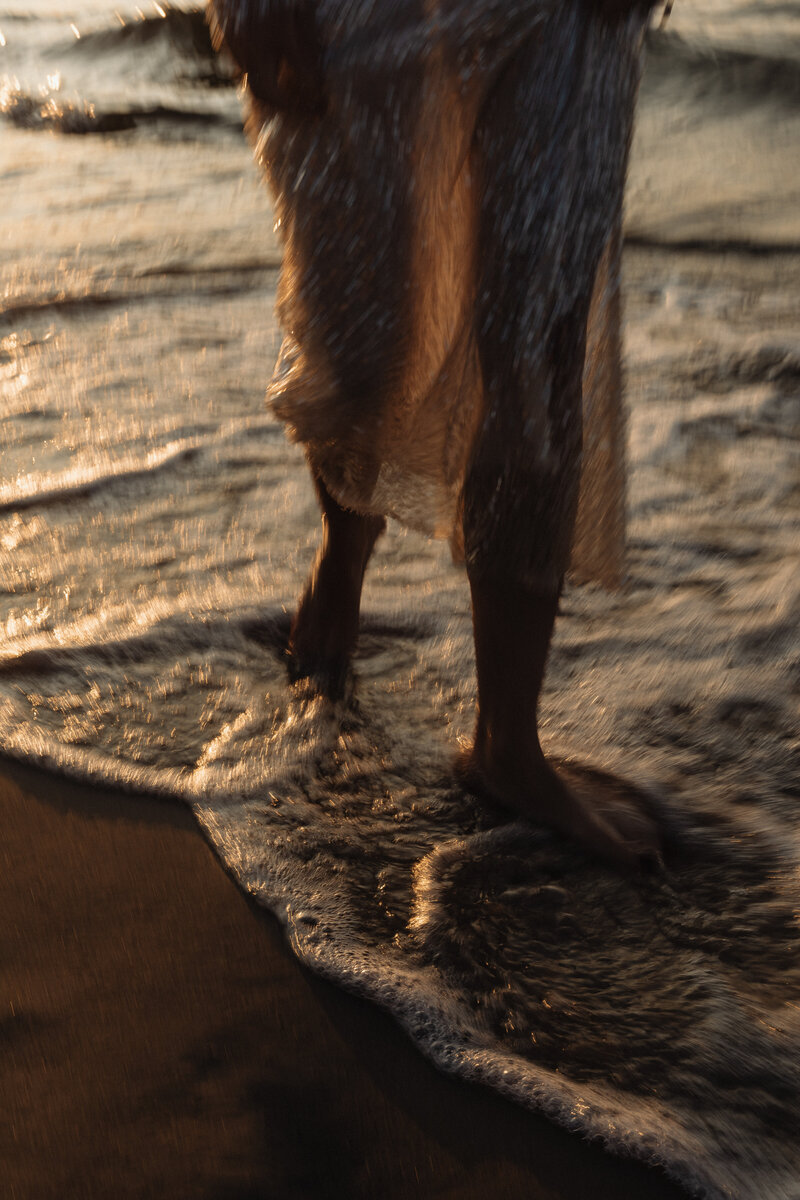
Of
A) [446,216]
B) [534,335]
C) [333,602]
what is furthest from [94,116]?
[534,335]

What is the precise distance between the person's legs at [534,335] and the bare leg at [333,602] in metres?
0.36

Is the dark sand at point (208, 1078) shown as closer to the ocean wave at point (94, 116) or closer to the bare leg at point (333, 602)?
the bare leg at point (333, 602)

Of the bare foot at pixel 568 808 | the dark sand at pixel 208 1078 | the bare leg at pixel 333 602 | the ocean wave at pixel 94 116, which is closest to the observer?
the dark sand at pixel 208 1078

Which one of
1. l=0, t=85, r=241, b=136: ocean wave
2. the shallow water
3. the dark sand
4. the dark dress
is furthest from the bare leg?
l=0, t=85, r=241, b=136: ocean wave

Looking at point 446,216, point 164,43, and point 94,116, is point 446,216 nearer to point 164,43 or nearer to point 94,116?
point 94,116

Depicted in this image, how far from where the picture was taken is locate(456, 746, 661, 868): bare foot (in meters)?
1.48

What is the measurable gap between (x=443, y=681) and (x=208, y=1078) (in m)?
0.83

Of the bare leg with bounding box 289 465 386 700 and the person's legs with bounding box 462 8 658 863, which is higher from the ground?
the person's legs with bounding box 462 8 658 863

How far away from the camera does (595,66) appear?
1168 mm

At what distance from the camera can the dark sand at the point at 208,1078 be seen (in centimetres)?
114

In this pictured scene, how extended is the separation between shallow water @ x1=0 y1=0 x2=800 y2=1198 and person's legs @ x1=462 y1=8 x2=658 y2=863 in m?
0.20

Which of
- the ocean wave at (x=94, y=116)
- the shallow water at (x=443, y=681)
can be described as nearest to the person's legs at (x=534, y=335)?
the shallow water at (x=443, y=681)

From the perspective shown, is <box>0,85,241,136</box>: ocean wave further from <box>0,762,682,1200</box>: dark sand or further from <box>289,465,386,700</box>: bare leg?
<box>0,762,682,1200</box>: dark sand

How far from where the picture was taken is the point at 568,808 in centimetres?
150
